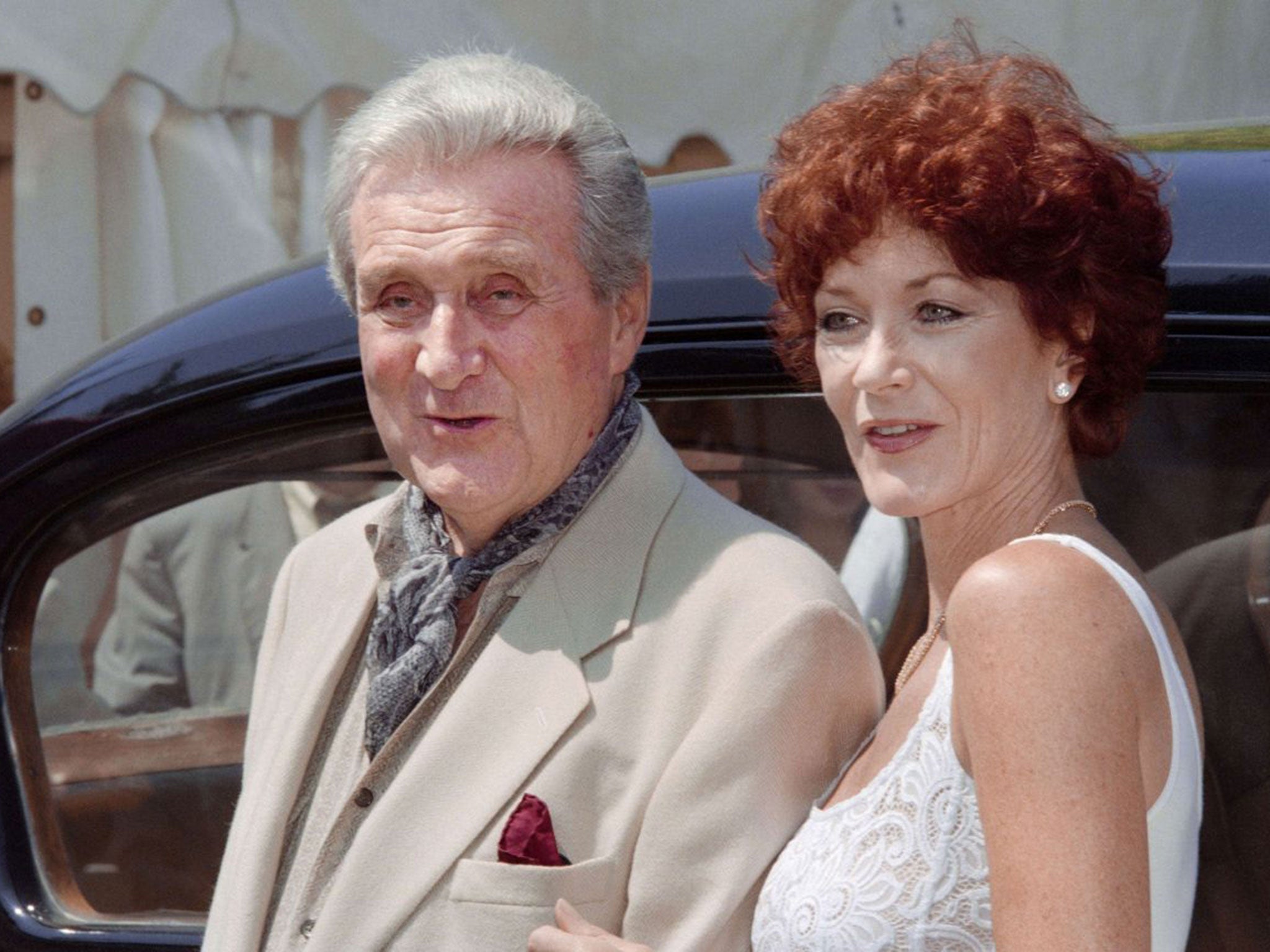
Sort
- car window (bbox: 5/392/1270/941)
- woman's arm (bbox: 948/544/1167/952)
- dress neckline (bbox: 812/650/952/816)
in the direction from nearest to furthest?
woman's arm (bbox: 948/544/1167/952) < dress neckline (bbox: 812/650/952/816) < car window (bbox: 5/392/1270/941)

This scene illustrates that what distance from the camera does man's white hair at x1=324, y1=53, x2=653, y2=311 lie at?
198cm

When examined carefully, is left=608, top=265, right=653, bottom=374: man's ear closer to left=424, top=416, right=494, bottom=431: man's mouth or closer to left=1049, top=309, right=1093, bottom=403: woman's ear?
left=424, top=416, right=494, bottom=431: man's mouth

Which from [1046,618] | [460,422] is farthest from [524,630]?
[1046,618]

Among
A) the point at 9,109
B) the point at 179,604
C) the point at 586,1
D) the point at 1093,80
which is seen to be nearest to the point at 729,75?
the point at 586,1

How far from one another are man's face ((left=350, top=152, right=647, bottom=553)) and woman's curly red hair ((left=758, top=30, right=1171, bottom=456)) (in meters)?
0.29

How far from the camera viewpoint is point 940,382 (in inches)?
66.6

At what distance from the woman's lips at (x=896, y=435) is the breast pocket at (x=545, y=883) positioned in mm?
503

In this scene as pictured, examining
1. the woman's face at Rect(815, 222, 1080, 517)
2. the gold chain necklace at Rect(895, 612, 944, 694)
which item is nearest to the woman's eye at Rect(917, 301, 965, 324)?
the woman's face at Rect(815, 222, 1080, 517)

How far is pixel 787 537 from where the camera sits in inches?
76.8

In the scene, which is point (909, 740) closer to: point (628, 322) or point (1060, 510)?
point (1060, 510)

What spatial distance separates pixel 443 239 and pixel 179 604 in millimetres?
731

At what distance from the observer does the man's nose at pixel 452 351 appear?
1.96m

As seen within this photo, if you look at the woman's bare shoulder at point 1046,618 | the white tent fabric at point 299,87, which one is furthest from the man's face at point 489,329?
the white tent fabric at point 299,87

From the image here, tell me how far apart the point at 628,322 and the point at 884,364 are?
1.31ft
